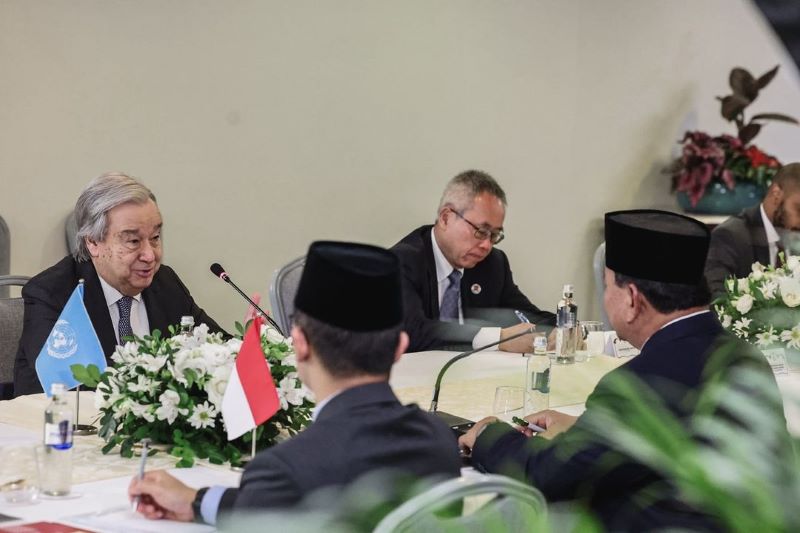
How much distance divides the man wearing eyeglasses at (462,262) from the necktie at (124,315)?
44.4 inches

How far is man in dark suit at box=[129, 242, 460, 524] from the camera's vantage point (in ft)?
5.15

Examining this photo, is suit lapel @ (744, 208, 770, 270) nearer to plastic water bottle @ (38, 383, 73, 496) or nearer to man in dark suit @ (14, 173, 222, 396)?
man in dark suit @ (14, 173, 222, 396)

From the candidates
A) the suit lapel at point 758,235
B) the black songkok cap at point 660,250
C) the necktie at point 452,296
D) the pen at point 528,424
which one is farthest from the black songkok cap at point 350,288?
the suit lapel at point 758,235

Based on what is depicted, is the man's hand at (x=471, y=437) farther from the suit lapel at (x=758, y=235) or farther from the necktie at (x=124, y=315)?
the suit lapel at (x=758, y=235)

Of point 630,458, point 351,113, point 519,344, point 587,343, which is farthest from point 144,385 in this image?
point 351,113

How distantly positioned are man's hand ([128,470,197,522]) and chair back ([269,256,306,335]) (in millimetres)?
2012

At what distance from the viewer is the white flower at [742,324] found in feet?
11.9

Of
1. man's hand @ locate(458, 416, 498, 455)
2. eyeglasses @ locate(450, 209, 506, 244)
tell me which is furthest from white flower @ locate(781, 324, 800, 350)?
man's hand @ locate(458, 416, 498, 455)

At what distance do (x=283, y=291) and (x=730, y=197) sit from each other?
3.88 meters

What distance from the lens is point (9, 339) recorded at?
11.0ft

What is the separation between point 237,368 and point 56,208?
8.81 ft

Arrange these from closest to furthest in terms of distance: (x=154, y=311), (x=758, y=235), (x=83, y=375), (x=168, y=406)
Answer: (x=168, y=406), (x=83, y=375), (x=154, y=311), (x=758, y=235)

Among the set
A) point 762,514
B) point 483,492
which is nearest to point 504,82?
point 483,492

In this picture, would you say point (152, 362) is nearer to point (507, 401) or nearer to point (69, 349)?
point (69, 349)
